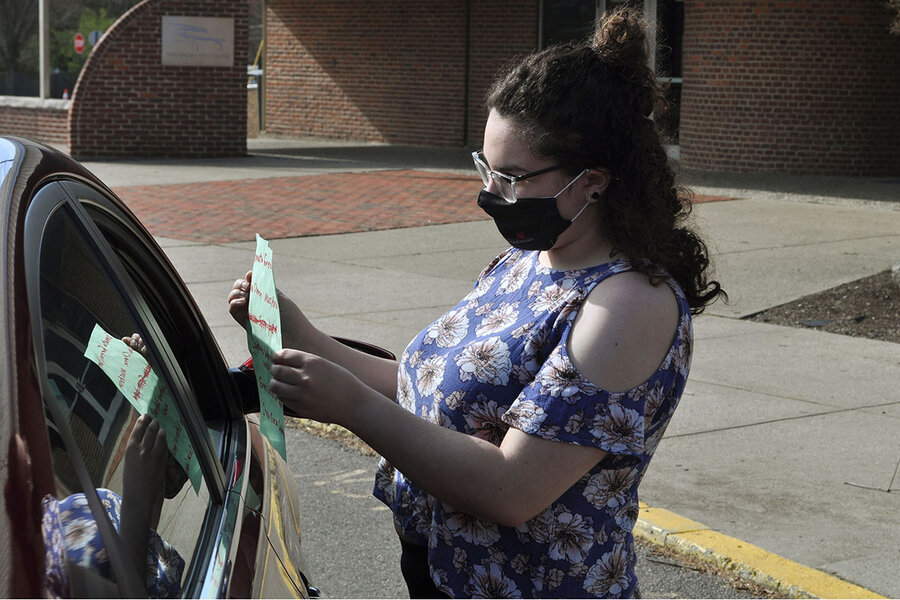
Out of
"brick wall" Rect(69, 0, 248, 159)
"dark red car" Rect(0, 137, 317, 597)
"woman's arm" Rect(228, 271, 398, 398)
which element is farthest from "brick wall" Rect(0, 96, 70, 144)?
"dark red car" Rect(0, 137, 317, 597)

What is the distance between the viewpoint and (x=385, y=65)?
2306 cm

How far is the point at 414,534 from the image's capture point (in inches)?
87.9

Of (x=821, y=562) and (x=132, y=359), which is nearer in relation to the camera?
(x=132, y=359)

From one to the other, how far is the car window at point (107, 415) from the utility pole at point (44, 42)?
18838 millimetres

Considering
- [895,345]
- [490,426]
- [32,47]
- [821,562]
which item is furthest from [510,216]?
[32,47]

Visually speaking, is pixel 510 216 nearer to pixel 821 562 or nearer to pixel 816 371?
pixel 821 562

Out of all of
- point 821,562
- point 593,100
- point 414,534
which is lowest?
point 821,562

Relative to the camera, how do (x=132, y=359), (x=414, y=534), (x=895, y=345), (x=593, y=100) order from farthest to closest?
(x=895, y=345) < (x=414, y=534) < (x=593, y=100) < (x=132, y=359)

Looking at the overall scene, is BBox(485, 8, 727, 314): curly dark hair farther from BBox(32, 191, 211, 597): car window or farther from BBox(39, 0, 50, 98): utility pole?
BBox(39, 0, 50, 98): utility pole

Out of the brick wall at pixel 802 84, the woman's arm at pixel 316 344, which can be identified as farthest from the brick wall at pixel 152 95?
the woman's arm at pixel 316 344

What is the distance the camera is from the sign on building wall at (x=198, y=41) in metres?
18.6

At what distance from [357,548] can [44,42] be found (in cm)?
1700

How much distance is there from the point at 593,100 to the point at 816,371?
5.11m

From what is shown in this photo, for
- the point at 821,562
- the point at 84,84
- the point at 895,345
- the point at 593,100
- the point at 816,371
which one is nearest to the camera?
the point at 593,100
